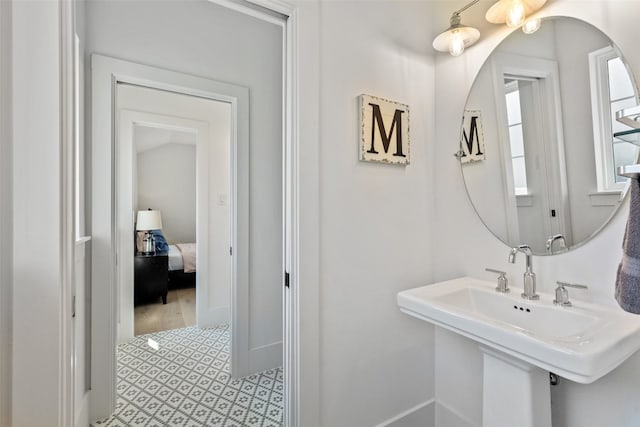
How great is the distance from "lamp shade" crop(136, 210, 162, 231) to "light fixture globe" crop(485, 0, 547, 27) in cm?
484

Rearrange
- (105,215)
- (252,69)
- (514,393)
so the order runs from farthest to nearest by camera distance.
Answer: (252,69), (105,215), (514,393)

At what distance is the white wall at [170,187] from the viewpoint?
5.55m

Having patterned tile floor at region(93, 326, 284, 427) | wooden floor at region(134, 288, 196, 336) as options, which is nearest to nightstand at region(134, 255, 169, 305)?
wooden floor at region(134, 288, 196, 336)

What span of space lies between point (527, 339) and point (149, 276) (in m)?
3.89

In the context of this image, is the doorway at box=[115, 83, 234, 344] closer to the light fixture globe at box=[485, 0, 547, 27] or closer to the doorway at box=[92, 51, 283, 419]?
the doorway at box=[92, 51, 283, 419]

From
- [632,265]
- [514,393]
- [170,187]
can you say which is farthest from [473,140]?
[170,187]

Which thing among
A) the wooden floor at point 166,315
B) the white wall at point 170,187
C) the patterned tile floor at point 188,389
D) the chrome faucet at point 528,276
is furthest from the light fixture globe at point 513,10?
the white wall at point 170,187

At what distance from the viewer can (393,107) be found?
1.50 m

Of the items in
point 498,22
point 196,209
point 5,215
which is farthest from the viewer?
point 196,209

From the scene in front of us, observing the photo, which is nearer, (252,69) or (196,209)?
(252,69)

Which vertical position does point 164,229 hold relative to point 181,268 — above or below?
Answer: above

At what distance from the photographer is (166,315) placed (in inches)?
135

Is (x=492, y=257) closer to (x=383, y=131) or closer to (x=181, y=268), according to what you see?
(x=383, y=131)

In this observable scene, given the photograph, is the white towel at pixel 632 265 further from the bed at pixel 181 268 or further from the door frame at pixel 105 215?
the bed at pixel 181 268
